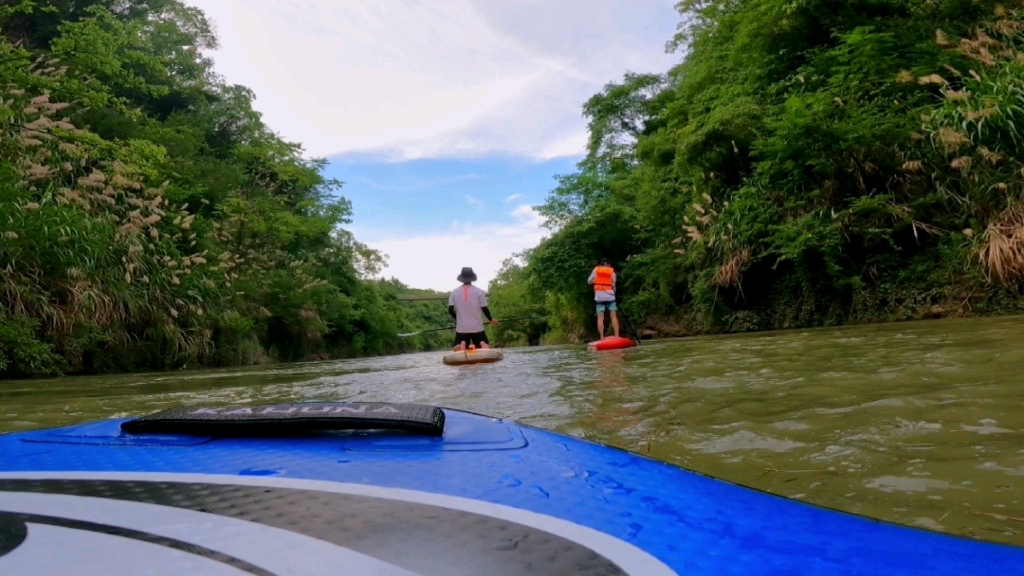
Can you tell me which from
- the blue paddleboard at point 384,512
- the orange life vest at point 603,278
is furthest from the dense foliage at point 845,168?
the blue paddleboard at point 384,512

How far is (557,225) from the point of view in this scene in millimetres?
23609

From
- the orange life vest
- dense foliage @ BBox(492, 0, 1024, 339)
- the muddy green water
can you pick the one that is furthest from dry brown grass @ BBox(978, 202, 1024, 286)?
the orange life vest

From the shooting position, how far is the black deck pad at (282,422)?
5.37ft

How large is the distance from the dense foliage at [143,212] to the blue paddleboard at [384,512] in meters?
8.54

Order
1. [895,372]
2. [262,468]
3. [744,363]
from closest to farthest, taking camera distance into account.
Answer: [262,468]
[895,372]
[744,363]

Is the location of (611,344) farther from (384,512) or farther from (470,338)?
(384,512)

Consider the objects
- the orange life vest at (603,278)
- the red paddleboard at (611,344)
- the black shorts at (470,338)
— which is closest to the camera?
the red paddleboard at (611,344)

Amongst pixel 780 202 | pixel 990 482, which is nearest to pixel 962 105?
pixel 780 202

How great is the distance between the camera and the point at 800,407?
3342 mm

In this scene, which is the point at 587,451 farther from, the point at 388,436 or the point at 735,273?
the point at 735,273

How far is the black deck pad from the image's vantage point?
164 cm

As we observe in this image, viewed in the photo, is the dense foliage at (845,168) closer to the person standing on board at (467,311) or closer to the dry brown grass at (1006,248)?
the dry brown grass at (1006,248)

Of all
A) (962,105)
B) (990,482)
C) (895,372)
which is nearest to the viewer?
(990,482)

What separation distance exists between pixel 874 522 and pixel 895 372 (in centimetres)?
330
